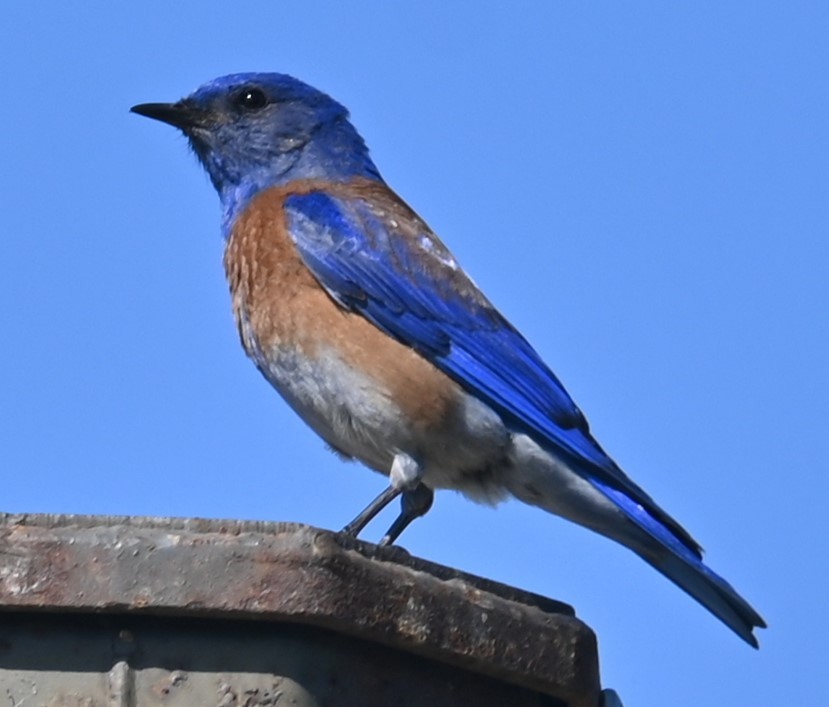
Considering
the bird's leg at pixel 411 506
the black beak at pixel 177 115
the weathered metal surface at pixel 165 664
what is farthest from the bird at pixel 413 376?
the weathered metal surface at pixel 165 664

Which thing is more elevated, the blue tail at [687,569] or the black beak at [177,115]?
the black beak at [177,115]

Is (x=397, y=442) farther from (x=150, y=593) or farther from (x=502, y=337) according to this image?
(x=150, y=593)

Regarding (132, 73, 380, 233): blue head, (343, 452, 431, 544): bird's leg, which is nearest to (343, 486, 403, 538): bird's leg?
(343, 452, 431, 544): bird's leg

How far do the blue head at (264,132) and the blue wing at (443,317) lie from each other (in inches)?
21.5

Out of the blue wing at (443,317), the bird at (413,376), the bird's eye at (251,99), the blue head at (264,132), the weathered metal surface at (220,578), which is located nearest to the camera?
the weathered metal surface at (220,578)

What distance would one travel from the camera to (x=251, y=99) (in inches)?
345

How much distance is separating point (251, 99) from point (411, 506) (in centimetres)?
244

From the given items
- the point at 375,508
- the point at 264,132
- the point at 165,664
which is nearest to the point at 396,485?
the point at 375,508

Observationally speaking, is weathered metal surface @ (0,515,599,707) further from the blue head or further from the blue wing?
the blue head

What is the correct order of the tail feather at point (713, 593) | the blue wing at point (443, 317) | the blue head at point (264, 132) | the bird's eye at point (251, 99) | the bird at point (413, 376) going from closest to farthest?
the tail feather at point (713, 593) → the bird at point (413, 376) → the blue wing at point (443, 317) → the blue head at point (264, 132) → the bird's eye at point (251, 99)

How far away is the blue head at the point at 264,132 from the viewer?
27.8 feet

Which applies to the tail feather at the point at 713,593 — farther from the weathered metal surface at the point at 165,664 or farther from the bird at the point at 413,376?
the weathered metal surface at the point at 165,664

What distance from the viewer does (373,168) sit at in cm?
880

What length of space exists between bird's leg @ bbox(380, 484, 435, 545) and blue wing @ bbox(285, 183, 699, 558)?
0.49m
